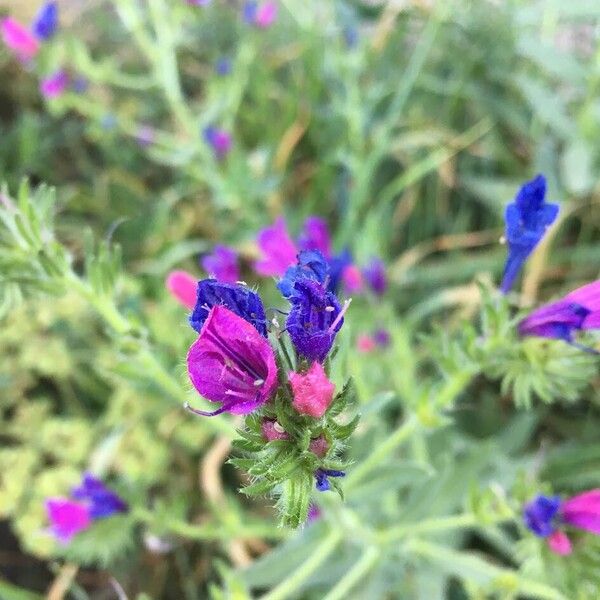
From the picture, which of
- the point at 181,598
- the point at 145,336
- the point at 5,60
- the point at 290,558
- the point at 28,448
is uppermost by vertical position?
the point at 5,60

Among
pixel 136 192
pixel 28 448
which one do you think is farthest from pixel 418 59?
pixel 28 448

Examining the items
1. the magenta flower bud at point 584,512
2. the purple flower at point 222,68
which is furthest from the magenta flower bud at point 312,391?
the purple flower at point 222,68

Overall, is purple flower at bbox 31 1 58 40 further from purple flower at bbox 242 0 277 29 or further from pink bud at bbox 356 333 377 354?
pink bud at bbox 356 333 377 354

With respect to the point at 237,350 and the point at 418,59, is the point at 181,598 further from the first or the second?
the point at 418,59

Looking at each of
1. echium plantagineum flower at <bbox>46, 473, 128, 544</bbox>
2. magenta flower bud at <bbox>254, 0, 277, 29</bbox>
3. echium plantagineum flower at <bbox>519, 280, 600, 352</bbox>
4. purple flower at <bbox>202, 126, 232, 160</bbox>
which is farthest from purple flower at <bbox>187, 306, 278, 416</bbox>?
magenta flower bud at <bbox>254, 0, 277, 29</bbox>

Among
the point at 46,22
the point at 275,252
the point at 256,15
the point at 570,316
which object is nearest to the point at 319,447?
the point at 570,316

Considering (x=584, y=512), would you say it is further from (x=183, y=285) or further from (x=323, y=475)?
(x=183, y=285)
